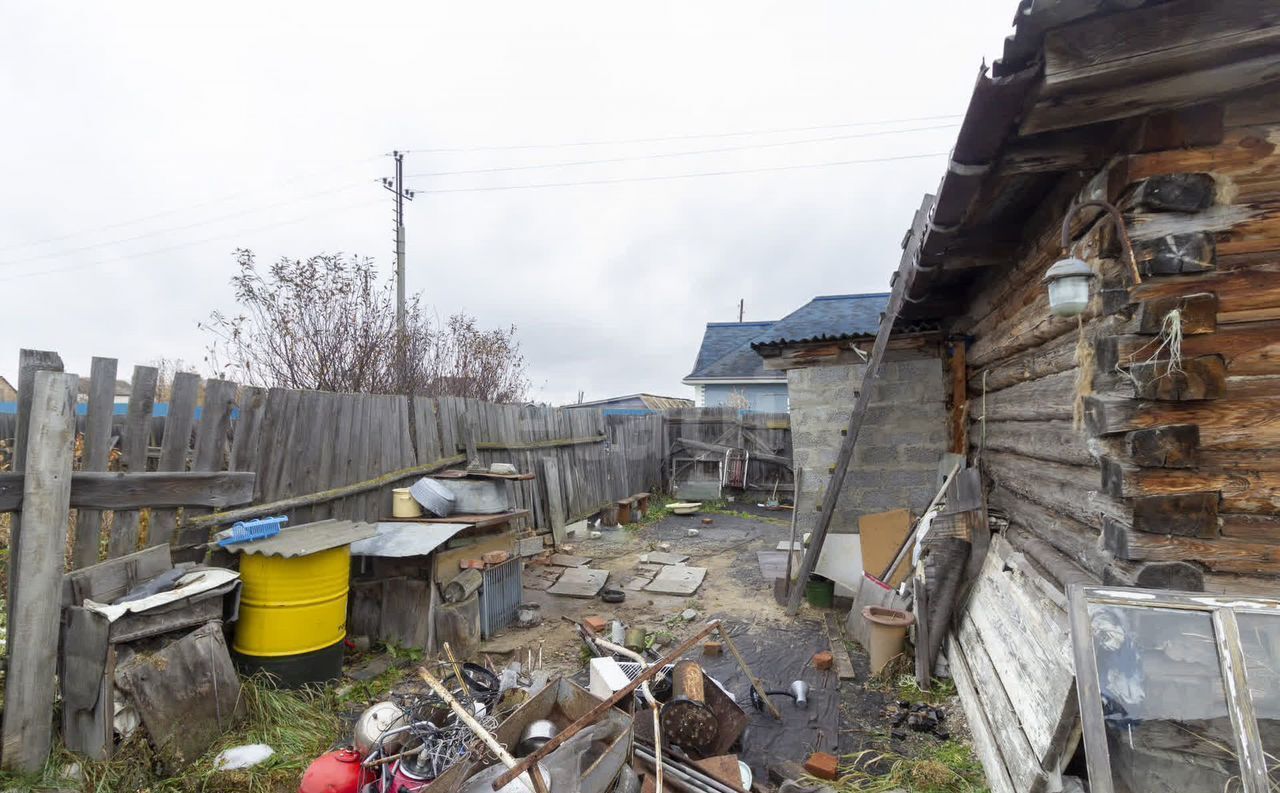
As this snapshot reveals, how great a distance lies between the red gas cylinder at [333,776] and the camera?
287 cm

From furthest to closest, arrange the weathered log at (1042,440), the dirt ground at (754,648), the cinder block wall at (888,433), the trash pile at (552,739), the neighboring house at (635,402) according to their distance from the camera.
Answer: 1. the neighboring house at (635,402)
2. the cinder block wall at (888,433)
3. the dirt ground at (754,648)
4. the weathered log at (1042,440)
5. the trash pile at (552,739)

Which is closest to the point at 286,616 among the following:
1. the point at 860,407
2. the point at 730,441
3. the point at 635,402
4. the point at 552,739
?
the point at 552,739

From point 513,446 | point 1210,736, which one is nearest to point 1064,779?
point 1210,736

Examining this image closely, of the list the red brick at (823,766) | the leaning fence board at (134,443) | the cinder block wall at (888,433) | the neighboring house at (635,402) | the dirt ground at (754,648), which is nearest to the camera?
the red brick at (823,766)

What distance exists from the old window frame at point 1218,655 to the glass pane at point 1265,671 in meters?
0.02

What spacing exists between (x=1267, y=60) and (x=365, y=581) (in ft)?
19.3

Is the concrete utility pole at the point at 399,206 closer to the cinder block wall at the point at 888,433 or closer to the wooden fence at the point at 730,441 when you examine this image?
the wooden fence at the point at 730,441

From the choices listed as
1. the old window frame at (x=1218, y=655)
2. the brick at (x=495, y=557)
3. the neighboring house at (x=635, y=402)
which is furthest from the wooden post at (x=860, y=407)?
the neighboring house at (x=635, y=402)

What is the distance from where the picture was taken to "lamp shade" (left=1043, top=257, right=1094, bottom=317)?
2.32 meters

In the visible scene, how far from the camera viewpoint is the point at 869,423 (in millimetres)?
6852

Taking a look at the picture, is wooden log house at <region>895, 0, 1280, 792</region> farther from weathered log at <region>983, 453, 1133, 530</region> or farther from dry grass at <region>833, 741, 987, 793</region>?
dry grass at <region>833, 741, 987, 793</region>

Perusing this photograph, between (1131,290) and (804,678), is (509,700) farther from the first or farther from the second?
(1131,290)

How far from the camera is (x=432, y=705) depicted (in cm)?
341

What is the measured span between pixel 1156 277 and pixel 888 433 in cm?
467
